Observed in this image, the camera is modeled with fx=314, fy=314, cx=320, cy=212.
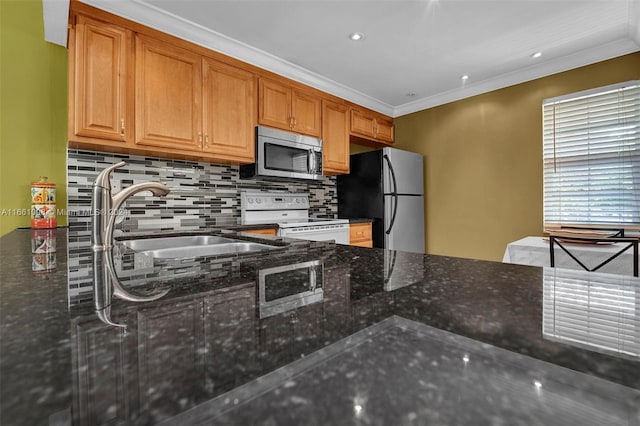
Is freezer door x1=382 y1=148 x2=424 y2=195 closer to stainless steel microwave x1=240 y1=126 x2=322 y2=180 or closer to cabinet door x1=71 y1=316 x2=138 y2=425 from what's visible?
stainless steel microwave x1=240 y1=126 x2=322 y2=180

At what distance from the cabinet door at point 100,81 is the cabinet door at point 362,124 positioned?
2.38 metres

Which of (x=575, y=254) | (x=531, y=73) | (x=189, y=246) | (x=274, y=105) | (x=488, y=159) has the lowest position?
(x=575, y=254)

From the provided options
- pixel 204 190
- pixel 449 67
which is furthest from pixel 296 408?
pixel 449 67

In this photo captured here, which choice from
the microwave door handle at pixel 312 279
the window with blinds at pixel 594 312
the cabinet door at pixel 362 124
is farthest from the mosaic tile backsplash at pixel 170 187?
the window with blinds at pixel 594 312

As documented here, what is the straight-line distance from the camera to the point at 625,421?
0.19 meters

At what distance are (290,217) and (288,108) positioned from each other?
1149 mm

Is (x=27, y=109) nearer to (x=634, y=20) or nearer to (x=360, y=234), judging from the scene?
(x=360, y=234)

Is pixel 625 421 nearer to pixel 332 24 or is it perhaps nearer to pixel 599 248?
pixel 599 248

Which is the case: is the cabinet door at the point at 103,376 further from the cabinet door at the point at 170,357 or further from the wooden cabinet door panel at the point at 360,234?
the wooden cabinet door panel at the point at 360,234

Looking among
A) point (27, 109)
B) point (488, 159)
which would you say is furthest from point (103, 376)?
point (488, 159)

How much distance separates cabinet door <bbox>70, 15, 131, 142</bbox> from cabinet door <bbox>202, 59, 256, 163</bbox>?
0.58m

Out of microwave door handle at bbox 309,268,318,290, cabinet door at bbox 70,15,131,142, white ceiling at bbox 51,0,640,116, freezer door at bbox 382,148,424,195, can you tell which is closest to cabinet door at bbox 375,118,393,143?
freezer door at bbox 382,148,424,195

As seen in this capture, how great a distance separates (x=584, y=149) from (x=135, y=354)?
12.5 feet

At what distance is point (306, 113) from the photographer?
3258mm
